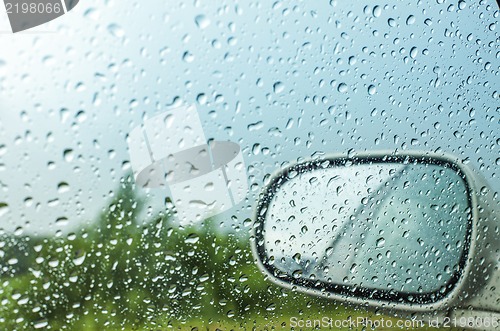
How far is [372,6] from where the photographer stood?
2.09m

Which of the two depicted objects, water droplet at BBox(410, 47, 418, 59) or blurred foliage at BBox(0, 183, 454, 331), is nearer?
blurred foliage at BBox(0, 183, 454, 331)

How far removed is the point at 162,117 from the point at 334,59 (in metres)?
0.66

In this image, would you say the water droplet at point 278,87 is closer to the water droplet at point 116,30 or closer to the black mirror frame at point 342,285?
the black mirror frame at point 342,285

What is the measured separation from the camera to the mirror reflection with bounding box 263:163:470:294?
202 centimetres

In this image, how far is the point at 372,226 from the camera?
85.4 inches

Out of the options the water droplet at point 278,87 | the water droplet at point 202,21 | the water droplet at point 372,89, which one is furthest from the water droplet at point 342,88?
the water droplet at point 202,21

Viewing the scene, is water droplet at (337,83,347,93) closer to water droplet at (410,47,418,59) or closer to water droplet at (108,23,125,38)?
water droplet at (410,47,418,59)

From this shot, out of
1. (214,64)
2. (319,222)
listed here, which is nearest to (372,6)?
(214,64)

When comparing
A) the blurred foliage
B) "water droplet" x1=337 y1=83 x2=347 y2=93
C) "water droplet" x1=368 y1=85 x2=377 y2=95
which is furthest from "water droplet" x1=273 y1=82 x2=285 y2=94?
the blurred foliage

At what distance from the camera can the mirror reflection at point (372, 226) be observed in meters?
2.02

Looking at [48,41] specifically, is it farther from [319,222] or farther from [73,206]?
[319,222]

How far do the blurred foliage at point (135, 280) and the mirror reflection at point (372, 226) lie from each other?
15cm

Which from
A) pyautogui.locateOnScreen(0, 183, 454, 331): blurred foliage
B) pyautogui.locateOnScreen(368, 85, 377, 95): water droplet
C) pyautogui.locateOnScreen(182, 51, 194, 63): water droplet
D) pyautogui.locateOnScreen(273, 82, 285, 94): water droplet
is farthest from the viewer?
pyautogui.locateOnScreen(368, 85, 377, 95): water droplet

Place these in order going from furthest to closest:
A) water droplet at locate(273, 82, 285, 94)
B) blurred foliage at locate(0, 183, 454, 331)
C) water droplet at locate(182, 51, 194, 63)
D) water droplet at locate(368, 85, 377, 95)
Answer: water droplet at locate(368, 85, 377, 95) < water droplet at locate(273, 82, 285, 94) < water droplet at locate(182, 51, 194, 63) < blurred foliage at locate(0, 183, 454, 331)
